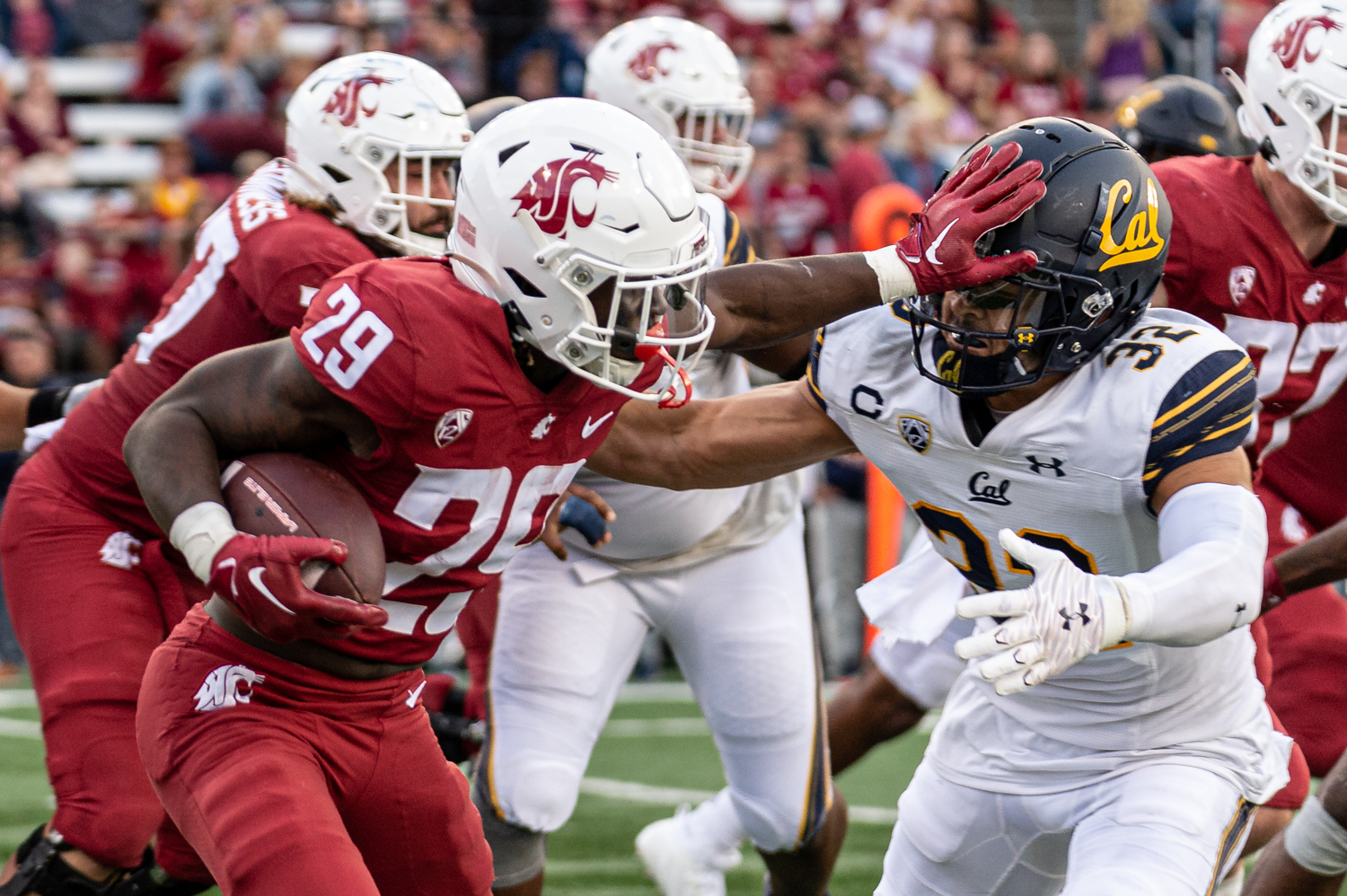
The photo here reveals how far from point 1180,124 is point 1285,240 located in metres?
0.81

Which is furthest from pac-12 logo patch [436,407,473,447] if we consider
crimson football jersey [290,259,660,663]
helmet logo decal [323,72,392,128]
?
helmet logo decal [323,72,392,128]

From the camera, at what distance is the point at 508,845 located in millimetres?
3582

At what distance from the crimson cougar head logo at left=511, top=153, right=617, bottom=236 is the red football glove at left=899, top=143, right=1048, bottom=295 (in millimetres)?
549

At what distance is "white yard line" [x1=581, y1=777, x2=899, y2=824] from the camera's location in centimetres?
557

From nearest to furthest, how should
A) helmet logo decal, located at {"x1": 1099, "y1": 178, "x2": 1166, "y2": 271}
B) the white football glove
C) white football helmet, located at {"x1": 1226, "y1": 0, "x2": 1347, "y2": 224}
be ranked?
the white football glove → helmet logo decal, located at {"x1": 1099, "y1": 178, "x2": 1166, "y2": 271} → white football helmet, located at {"x1": 1226, "y1": 0, "x2": 1347, "y2": 224}

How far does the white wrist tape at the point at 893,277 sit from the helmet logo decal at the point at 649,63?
5.74 feet

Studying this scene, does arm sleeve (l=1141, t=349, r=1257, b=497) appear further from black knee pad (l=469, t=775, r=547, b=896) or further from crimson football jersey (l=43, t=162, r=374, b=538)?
crimson football jersey (l=43, t=162, r=374, b=538)

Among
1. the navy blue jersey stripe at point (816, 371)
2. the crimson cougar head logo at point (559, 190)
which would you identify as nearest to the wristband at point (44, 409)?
the crimson cougar head logo at point (559, 190)

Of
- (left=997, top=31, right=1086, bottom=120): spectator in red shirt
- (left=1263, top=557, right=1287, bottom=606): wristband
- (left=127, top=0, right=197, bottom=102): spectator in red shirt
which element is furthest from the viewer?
(left=997, top=31, right=1086, bottom=120): spectator in red shirt

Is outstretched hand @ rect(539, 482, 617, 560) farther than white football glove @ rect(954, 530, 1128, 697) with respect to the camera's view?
Yes

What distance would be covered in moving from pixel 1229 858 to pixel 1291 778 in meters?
0.60

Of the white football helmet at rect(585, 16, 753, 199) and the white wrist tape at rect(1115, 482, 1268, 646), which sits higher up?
the white wrist tape at rect(1115, 482, 1268, 646)

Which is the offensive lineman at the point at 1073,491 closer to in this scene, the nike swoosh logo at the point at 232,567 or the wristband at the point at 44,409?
the nike swoosh logo at the point at 232,567

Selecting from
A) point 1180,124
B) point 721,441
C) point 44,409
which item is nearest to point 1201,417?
point 721,441
